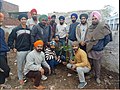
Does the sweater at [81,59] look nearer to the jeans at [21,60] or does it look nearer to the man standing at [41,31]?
the man standing at [41,31]

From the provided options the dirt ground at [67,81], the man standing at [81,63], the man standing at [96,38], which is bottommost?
the dirt ground at [67,81]

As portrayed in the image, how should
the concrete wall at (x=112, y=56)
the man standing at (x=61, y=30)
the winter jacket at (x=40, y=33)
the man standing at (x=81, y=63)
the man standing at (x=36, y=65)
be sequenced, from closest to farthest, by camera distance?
the man standing at (x=36, y=65), the man standing at (x=81, y=63), the winter jacket at (x=40, y=33), the concrete wall at (x=112, y=56), the man standing at (x=61, y=30)

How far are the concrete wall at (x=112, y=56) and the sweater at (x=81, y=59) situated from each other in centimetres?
109

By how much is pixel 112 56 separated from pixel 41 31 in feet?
7.28

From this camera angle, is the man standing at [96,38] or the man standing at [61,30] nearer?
the man standing at [96,38]

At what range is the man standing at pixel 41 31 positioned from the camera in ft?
16.0

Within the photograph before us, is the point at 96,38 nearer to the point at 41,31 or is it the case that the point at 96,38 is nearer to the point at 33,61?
the point at 41,31

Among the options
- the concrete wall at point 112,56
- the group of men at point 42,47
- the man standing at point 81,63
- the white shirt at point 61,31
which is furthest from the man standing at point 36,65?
the concrete wall at point 112,56

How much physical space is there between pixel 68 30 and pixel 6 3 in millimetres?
25019

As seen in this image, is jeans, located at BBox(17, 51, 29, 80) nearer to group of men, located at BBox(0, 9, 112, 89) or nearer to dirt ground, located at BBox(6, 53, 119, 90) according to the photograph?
group of men, located at BBox(0, 9, 112, 89)

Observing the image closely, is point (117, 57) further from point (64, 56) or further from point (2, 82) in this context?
point (2, 82)

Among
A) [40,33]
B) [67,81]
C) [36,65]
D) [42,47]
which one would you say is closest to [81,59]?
[67,81]

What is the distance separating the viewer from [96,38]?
4816 mm

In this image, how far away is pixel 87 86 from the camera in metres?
4.86
